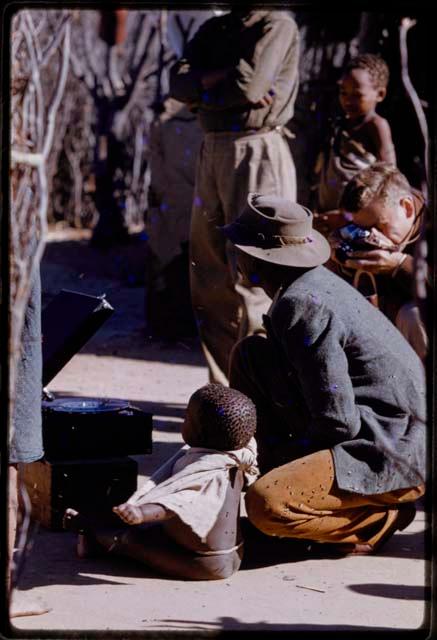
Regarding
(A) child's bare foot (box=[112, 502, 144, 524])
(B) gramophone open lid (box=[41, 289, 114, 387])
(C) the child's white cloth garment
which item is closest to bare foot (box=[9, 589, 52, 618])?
(A) child's bare foot (box=[112, 502, 144, 524])

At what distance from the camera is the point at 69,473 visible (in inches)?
170

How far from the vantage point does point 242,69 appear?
19.7ft

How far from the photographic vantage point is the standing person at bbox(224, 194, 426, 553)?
4035 mm

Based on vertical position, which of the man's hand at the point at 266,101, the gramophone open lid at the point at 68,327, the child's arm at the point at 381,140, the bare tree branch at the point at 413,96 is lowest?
the gramophone open lid at the point at 68,327

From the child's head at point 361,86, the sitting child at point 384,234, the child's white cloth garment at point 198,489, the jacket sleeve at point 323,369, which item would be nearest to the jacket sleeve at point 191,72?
the child's head at point 361,86

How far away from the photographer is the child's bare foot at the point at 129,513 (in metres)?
3.72

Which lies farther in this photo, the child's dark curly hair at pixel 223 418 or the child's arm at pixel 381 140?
the child's arm at pixel 381 140

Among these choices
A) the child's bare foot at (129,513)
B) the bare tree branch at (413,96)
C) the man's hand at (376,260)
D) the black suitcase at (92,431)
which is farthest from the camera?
the man's hand at (376,260)

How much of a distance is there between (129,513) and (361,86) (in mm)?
3650

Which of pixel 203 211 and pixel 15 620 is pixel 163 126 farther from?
pixel 15 620

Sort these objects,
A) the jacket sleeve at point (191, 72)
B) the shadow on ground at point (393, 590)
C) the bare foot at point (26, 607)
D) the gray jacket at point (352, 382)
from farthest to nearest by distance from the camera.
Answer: the jacket sleeve at point (191, 72) < the gray jacket at point (352, 382) < the shadow on ground at point (393, 590) < the bare foot at point (26, 607)

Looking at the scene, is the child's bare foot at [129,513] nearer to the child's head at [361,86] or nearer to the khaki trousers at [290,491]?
the khaki trousers at [290,491]

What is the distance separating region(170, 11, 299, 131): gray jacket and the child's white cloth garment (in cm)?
263

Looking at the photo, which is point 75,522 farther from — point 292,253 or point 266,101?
point 266,101
